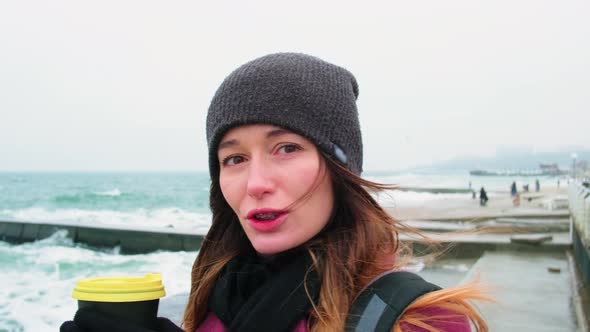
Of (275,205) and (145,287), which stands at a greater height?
(275,205)

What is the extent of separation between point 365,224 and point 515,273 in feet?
21.0

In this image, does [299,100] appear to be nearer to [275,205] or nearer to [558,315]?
[275,205]

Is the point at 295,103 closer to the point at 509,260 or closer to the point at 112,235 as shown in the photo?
the point at 509,260

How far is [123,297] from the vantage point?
1111 mm

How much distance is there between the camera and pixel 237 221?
173 centimetres

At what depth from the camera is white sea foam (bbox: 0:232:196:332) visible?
764cm

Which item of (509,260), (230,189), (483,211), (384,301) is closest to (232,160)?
(230,189)

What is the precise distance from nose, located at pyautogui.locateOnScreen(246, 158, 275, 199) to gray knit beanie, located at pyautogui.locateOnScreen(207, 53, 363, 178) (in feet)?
0.41

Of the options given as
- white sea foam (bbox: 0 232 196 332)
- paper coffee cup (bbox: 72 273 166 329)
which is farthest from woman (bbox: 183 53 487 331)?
white sea foam (bbox: 0 232 196 332)

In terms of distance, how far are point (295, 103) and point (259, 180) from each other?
0.82 ft

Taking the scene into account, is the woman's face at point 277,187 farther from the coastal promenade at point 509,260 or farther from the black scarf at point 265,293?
the coastal promenade at point 509,260

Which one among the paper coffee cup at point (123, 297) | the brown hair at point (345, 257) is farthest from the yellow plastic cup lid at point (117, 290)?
the brown hair at point (345, 257)

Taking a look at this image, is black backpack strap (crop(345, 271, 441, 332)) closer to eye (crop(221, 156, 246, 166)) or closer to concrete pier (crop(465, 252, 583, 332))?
eye (crop(221, 156, 246, 166))

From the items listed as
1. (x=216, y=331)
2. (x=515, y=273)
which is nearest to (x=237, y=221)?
(x=216, y=331)
